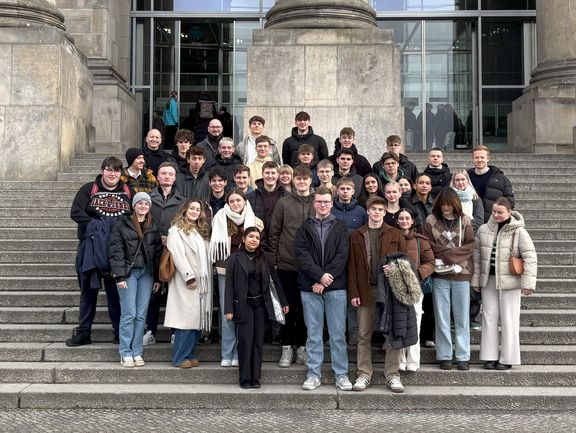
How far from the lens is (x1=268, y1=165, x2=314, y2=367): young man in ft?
23.0

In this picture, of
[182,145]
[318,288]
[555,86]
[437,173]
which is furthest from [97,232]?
[555,86]

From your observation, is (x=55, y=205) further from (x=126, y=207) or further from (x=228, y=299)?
(x=228, y=299)

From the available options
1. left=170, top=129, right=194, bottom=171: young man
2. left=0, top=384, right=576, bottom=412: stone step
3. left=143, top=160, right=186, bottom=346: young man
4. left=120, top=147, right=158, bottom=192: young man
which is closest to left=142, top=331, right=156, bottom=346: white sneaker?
left=143, top=160, right=186, bottom=346: young man

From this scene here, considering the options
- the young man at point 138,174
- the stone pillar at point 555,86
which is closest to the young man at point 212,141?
the young man at point 138,174

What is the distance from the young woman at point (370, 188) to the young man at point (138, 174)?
250 cm

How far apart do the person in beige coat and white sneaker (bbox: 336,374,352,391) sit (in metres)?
1.46

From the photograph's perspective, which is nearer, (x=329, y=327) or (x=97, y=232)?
(x=329, y=327)

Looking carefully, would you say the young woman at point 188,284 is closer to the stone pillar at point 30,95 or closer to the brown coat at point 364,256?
the brown coat at point 364,256

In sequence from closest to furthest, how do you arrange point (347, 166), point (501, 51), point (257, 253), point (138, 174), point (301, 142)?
point (257, 253) → point (347, 166) → point (138, 174) → point (301, 142) → point (501, 51)

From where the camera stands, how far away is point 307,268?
654 centimetres

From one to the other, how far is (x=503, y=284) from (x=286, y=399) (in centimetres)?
248

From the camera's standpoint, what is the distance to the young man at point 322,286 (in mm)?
6574

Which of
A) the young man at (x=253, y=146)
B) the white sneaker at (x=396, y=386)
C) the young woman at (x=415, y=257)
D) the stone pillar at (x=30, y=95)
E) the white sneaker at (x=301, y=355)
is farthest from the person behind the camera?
the stone pillar at (x=30, y=95)

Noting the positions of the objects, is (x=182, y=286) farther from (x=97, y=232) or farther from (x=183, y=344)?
(x=97, y=232)
